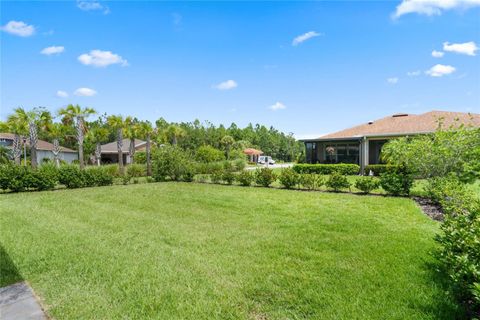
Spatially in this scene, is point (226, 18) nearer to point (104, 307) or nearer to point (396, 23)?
point (396, 23)

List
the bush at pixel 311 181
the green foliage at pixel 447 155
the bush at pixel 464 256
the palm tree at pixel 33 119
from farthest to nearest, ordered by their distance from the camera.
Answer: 1. the palm tree at pixel 33 119
2. the bush at pixel 311 181
3. the green foliage at pixel 447 155
4. the bush at pixel 464 256

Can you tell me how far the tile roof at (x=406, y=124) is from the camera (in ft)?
62.5

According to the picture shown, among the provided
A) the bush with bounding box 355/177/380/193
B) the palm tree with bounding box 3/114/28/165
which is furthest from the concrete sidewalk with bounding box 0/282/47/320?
the palm tree with bounding box 3/114/28/165

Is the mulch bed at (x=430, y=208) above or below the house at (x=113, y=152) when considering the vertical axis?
below

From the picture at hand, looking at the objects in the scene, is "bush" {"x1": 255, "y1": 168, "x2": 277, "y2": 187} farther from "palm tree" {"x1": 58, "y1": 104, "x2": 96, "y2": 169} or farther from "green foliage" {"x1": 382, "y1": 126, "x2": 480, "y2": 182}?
"palm tree" {"x1": 58, "y1": 104, "x2": 96, "y2": 169}

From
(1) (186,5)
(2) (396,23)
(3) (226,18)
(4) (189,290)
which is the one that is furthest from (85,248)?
(2) (396,23)

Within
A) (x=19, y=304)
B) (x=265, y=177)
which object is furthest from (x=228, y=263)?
(x=265, y=177)

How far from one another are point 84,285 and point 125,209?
513 cm

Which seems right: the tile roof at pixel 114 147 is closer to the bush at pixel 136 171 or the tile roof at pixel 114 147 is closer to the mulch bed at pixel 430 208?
the bush at pixel 136 171

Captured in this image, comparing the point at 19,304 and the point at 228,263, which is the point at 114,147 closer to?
the point at 19,304

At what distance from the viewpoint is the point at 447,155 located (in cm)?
848

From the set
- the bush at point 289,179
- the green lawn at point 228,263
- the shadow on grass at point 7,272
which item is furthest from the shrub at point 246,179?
the shadow on grass at point 7,272

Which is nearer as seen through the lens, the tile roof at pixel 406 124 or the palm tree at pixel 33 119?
the palm tree at pixel 33 119

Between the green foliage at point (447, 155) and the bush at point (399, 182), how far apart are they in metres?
0.35
